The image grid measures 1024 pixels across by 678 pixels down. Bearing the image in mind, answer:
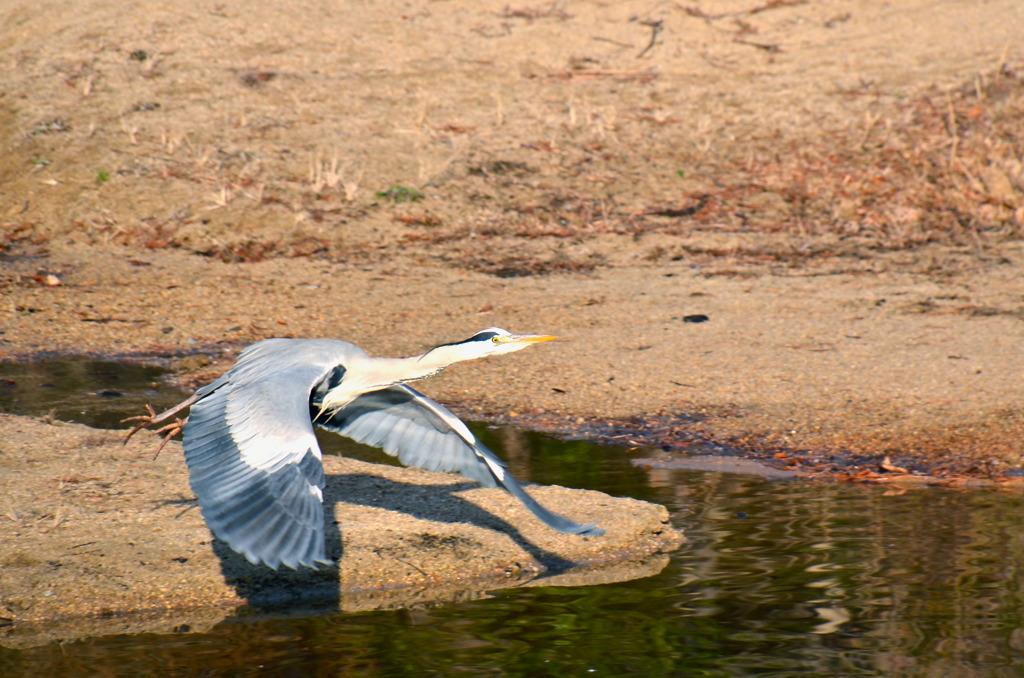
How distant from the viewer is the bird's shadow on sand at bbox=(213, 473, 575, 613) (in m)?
4.49

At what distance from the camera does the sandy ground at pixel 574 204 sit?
279 inches

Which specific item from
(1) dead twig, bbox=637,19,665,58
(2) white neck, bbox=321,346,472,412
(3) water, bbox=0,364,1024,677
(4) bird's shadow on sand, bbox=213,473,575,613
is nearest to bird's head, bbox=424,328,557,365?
(2) white neck, bbox=321,346,472,412

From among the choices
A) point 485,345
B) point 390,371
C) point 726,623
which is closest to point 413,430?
point 390,371

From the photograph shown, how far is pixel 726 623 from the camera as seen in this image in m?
4.21

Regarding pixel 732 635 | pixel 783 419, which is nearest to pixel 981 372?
pixel 783 419

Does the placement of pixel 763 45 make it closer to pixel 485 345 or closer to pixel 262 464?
pixel 485 345

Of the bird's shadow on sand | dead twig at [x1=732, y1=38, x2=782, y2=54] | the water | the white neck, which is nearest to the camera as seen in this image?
the water

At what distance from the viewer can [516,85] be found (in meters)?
12.2

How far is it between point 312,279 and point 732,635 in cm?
559

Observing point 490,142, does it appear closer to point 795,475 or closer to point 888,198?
point 888,198

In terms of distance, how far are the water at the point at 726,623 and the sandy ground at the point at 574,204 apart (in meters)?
1.05

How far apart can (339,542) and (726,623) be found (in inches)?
60.8

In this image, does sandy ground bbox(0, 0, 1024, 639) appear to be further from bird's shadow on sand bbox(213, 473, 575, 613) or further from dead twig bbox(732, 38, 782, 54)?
bird's shadow on sand bbox(213, 473, 575, 613)

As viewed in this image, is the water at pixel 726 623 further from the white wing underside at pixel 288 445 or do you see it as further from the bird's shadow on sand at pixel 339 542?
the white wing underside at pixel 288 445
